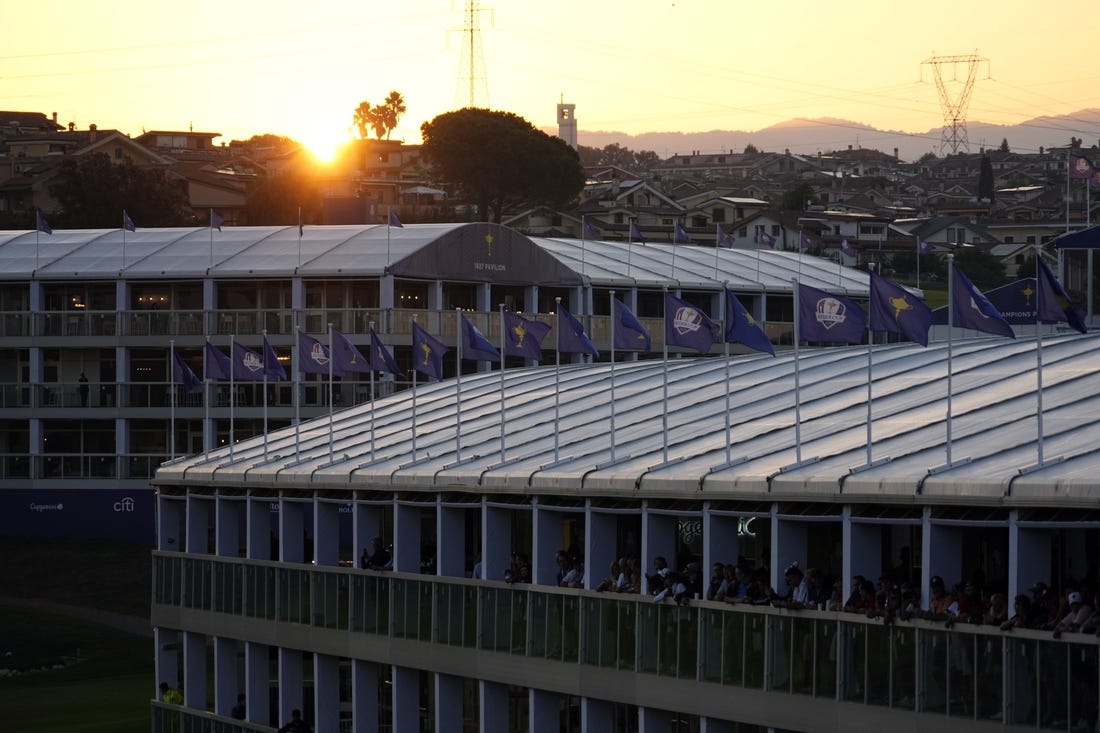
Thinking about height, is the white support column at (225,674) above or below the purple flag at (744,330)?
below

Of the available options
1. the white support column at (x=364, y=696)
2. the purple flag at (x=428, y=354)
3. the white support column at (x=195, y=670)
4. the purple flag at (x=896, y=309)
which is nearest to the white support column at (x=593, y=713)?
the white support column at (x=364, y=696)

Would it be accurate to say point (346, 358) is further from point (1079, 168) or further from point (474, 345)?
point (1079, 168)

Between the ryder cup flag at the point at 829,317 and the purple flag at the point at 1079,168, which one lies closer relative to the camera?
the ryder cup flag at the point at 829,317

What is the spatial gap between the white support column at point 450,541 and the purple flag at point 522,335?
153 inches

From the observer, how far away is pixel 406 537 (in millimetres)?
47312

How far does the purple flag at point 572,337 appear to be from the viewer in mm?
44344

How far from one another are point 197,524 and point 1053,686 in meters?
32.0

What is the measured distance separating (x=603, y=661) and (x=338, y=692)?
12.3 meters

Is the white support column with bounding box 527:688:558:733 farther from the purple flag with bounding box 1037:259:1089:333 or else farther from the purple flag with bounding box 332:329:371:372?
the purple flag with bounding box 1037:259:1089:333

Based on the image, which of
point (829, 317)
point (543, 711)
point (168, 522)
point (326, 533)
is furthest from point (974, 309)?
point (168, 522)

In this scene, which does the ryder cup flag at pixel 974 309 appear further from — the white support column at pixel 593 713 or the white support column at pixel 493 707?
the white support column at pixel 493 707

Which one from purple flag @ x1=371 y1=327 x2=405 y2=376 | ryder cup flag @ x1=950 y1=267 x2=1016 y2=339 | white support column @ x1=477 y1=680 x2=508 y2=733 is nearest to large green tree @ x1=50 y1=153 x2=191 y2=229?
purple flag @ x1=371 y1=327 x2=405 y2=376

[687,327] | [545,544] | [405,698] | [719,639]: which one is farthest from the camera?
[405,698]

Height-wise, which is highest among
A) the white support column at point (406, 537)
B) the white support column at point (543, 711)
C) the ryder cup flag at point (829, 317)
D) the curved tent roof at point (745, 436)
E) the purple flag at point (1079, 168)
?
the purple flag at point (1079, 168)
